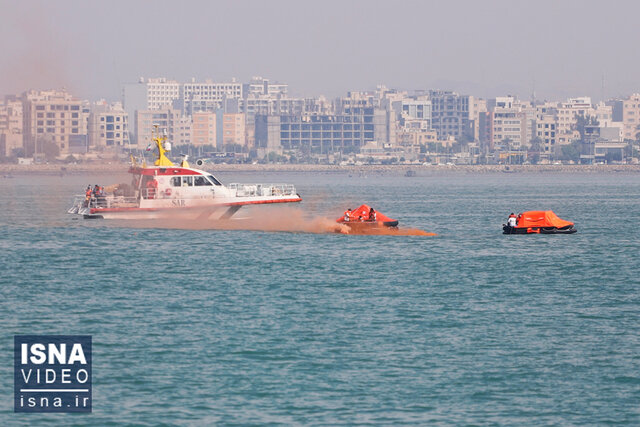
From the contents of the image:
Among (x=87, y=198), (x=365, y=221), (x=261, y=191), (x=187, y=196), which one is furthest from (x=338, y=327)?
(x=87, y=198)

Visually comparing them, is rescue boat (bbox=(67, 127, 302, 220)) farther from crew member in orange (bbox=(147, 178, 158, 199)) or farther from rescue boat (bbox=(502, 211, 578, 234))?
rescue boat (bbox=(502, 211, 578, 234))

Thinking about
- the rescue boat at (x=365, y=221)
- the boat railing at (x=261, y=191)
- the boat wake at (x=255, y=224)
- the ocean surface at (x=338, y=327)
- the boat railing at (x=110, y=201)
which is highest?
the boat railing at (x=261, y=191)

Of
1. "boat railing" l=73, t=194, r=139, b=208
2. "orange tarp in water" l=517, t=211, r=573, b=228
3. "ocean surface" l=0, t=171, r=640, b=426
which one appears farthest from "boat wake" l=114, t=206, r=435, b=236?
"orange tarp in water" l=517, t=211, r=573, b=228

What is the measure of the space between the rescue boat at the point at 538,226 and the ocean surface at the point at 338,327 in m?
3.47

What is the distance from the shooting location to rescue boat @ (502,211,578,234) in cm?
7719

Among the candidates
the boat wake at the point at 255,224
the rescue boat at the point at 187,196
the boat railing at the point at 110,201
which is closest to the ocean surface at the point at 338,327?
the boat wake at the point at 255,224

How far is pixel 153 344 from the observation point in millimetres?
36156

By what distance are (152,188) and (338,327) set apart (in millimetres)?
43836

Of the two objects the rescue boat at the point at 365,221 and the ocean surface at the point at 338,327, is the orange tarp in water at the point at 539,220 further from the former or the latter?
the rescue boat at the point at 365,221

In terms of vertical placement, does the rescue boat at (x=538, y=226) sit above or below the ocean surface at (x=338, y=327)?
above

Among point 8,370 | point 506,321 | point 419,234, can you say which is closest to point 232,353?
point 8,370

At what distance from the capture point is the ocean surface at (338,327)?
28.9 meters

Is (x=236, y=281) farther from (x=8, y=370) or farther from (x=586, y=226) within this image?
(x=586, y=226)

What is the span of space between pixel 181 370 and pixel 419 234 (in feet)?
158
